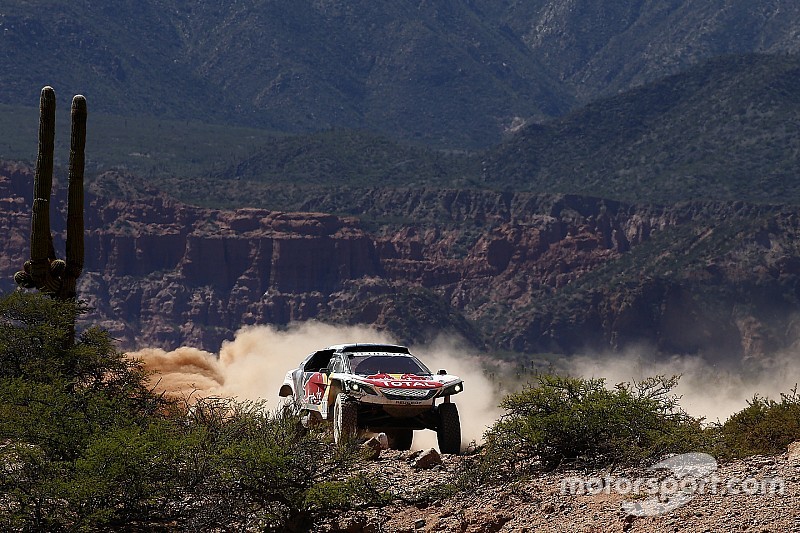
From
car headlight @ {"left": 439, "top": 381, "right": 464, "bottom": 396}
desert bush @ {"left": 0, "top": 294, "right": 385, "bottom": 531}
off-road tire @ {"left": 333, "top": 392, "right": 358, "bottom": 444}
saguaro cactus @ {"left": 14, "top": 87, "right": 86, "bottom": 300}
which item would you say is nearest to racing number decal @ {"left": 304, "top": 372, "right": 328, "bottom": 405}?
off-road tire @ {"left": 333, "top": 392, "right": 358, "bottom": 444}

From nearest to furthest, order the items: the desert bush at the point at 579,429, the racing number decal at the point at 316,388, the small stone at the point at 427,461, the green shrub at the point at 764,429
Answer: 1. the desert bush at the point at 579,429
2. the green shrub at the point at 764,429
3. the small stone at the point at 427,461
4. the racing number decal at the point at 316,388

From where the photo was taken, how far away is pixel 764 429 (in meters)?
19.6

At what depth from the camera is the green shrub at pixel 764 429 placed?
61.8ft

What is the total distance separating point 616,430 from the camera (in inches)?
715

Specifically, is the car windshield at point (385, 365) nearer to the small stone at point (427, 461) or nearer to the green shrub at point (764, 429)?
the small stone at point (427, 461)

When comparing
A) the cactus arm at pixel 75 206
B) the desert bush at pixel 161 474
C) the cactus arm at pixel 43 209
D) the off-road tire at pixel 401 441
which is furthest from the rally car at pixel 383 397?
the cactus arm at pixel 43 209

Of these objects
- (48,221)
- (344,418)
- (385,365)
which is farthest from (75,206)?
(344,418)

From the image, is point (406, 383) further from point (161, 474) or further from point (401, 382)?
point (161, 474)

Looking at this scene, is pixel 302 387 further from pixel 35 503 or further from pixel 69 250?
pixel 35 503

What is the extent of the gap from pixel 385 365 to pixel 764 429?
6862 mm

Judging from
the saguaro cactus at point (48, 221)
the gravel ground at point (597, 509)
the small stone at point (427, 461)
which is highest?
the saguaro cactus at point (48, 221)

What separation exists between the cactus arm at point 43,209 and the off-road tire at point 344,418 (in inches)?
299

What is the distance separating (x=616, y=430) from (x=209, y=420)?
594 cm

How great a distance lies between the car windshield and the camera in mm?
24203
